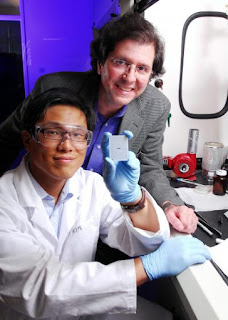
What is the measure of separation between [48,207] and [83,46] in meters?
1.71

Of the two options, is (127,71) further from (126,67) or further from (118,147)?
(118,147)

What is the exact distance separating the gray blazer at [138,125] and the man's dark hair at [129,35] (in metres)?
0.14

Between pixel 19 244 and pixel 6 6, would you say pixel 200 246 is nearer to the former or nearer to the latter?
pixel 19 244

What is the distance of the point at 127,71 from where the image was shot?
1.14 meters

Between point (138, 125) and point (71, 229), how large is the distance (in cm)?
58

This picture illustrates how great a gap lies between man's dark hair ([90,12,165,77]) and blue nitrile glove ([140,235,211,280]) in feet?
2.54

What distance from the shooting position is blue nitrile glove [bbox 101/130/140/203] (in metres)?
0.87

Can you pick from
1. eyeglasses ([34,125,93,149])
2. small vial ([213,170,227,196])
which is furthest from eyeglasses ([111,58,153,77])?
small vial ([213,170,227,196])

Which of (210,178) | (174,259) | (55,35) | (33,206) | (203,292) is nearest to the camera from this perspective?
(203,292)

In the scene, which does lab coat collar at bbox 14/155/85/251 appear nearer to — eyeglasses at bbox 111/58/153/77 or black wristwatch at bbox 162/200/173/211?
black wristwatch at bbox 162/200/173/211

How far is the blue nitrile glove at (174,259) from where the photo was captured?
0.83 metres

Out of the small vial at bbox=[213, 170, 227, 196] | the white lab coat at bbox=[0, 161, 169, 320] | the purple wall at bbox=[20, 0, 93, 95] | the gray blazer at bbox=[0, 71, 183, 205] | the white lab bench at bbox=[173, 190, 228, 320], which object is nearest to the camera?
the white lab bench at bbox=[173, 190, 228, 320]

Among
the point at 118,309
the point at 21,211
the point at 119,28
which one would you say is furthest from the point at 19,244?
the point at 119,28

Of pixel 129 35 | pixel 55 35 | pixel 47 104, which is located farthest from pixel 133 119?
pixel 55 35
